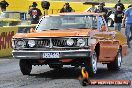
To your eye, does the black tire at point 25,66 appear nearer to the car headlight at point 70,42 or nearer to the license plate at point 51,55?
the license plate at point 51,55

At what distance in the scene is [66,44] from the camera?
38.8 ft

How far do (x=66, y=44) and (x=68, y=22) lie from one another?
1.31 metres

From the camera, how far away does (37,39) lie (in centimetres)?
1197

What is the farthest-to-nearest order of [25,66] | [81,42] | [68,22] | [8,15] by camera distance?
[8,15] < [68,22] < [25,66] < [81,42]

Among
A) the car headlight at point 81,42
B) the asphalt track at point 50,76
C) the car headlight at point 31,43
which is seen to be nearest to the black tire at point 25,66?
the asphalt track at point 50,76

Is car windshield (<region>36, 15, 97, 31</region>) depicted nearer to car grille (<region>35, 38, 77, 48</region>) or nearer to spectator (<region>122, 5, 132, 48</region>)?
car grille (<region>35, 38, 77, 48</region>)

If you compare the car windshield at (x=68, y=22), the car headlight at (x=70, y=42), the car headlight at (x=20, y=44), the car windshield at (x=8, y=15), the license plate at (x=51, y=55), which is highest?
the car windshield at (x=68, y=22)

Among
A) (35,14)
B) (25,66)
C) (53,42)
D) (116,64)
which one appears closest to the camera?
(53,42)

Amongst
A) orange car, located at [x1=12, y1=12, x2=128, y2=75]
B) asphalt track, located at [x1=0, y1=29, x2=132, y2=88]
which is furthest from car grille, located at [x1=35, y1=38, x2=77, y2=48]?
asphalt track, located at [x1=0, y1=29, x2=132, y2=88]

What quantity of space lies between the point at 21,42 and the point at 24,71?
80cm

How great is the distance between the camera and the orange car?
11.7m

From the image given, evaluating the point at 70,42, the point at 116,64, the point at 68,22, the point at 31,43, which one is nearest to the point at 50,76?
the point at 31,43

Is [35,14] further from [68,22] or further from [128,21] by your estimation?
[68,22]

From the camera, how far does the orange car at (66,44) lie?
462 inches
